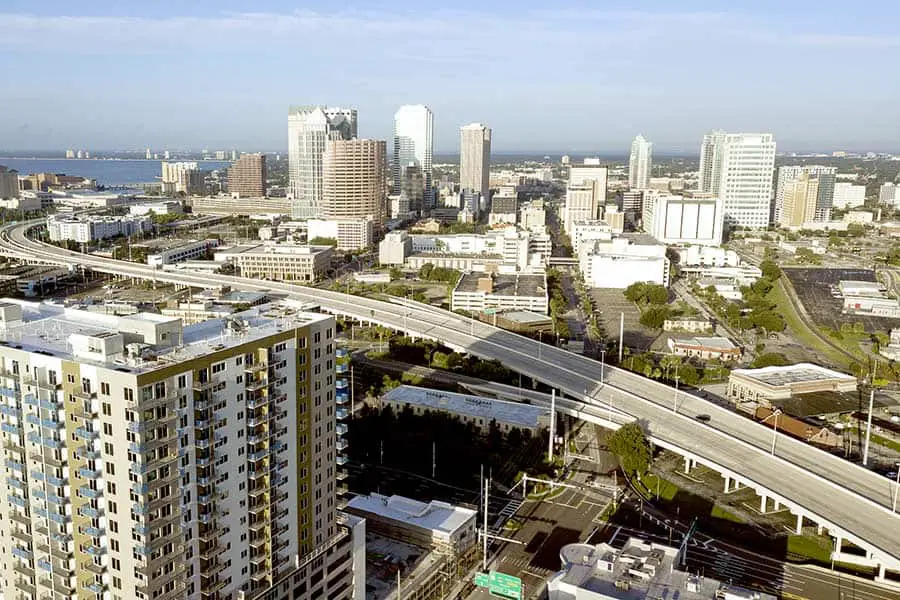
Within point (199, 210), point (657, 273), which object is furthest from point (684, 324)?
point (199, 210)

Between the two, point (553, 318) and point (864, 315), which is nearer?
point (553, 318)

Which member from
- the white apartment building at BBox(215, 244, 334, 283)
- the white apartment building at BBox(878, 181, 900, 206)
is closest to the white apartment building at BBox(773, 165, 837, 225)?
the white apartment building at BBox(878, 181, 900, 206)

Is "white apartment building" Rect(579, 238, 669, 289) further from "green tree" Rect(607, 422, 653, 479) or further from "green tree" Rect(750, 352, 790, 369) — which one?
"green tree" Rect(607, 422, 653, 479)

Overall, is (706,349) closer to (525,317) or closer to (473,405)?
(525,317)

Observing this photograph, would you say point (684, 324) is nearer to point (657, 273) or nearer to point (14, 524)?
point (657, 273)

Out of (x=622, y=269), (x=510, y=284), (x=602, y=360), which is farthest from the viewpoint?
(x=622, y=269)

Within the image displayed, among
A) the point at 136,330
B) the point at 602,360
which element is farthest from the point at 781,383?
the point at 136,330

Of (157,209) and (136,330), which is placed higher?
(136,330)

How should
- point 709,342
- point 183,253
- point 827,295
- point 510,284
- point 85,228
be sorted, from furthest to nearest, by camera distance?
point 85,228, point 183,253, point 827,295, point 510,284, point 709,342
